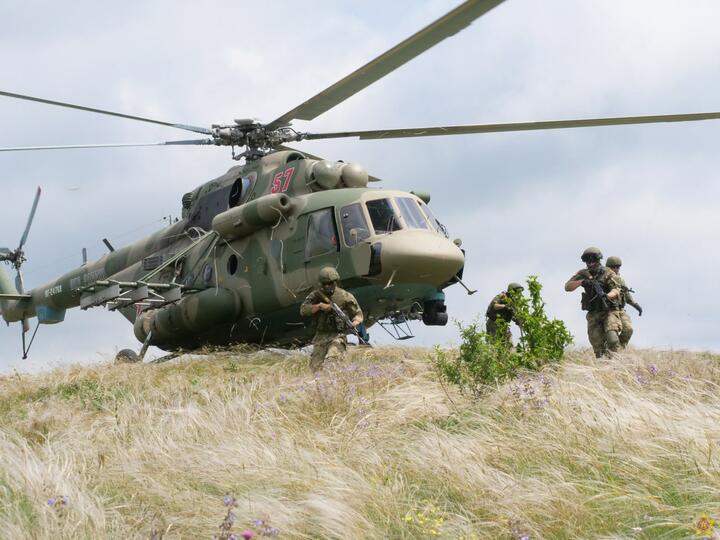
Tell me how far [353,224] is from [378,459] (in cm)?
627

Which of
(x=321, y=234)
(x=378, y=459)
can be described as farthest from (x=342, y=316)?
(x=378, y=459)

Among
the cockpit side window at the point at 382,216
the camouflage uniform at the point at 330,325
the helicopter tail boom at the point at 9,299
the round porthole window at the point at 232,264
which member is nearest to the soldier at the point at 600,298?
the cockpit side window at the point at 382,216

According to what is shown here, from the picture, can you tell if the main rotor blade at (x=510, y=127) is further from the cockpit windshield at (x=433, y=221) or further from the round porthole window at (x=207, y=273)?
the round porthole window at (x=207, y=273)

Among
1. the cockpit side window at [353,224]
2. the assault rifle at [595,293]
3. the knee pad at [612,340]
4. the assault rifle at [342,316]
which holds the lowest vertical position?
the assault rifle at [342,316]

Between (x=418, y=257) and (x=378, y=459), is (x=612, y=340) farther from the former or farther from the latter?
(x=378, y=459)

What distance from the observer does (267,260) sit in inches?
497

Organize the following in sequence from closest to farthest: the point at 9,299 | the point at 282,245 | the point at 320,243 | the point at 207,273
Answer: the point at 320,243 → the point at 282,245 → the point at 207,273 → the point at 9,299

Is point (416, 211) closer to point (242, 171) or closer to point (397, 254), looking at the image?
point (397, 254)

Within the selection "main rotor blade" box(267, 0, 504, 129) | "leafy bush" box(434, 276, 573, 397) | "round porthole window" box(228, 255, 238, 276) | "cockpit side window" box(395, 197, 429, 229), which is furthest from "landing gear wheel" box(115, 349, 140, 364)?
"leafy bush" box(434, 276, 573, 397)

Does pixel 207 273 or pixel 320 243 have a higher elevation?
pixel 320 243

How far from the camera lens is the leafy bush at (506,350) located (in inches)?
322

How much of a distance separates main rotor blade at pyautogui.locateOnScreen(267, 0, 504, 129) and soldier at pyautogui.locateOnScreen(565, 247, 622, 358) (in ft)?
12.7

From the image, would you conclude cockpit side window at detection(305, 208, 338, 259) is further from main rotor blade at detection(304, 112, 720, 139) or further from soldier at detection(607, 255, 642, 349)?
soldier at detection(607, 255, 642, 349)

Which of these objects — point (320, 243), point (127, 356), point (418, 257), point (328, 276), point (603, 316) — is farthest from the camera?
point (127, 356)
